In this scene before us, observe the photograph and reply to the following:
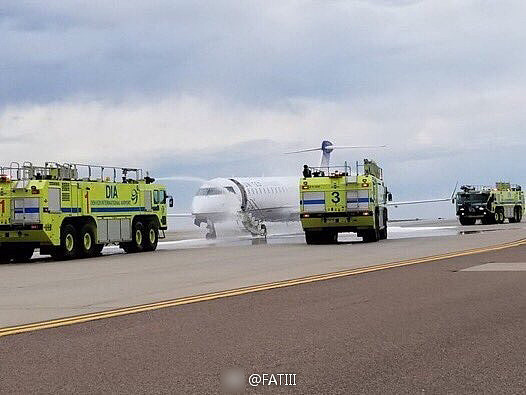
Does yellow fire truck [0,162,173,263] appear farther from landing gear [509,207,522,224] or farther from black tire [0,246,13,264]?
→ landing gear [509,207,522,224]

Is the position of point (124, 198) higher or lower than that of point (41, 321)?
higher

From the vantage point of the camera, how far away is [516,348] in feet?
30.9

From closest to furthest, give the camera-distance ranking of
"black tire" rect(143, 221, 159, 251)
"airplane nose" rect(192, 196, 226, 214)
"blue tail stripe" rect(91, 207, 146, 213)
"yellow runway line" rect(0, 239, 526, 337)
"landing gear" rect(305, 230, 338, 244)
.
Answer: "yellow runway line" rect(0, 239, 526, 337) < "blue tail stripe" rect(91, 207, 146, 213) < "black tire" rect(143, 221, 159, 251) < "landing gear" rect(305, 230, 338, 244) < "airplane nose" rect(192, 196, 226, 214)

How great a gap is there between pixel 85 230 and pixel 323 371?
80.9 feet

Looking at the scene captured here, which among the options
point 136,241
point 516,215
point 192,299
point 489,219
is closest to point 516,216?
point 516,215

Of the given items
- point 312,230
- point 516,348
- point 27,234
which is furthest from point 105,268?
point 516,348

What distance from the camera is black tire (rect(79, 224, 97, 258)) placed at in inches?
1248

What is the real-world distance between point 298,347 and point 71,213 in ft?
74.7

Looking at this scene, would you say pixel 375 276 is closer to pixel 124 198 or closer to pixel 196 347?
pixel 196 347

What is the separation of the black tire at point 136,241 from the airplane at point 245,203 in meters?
11.8

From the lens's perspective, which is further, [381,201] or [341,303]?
[381,201]

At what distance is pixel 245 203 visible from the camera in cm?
4928

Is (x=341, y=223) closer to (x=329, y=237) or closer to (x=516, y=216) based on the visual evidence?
(x=329, y=237)

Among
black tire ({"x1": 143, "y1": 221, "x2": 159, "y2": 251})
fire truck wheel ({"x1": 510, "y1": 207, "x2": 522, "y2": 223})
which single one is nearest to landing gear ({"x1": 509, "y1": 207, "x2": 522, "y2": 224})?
fire truck wheel ({"x1": 510, "y1": 207, "x2": 522, "y2": 223})
